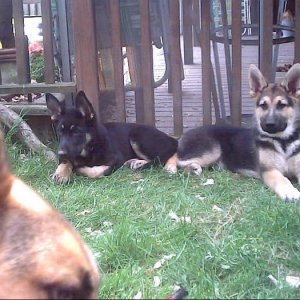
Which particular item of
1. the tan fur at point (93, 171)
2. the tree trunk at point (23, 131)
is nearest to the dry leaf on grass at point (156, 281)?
the tan fur at point (93, 171)

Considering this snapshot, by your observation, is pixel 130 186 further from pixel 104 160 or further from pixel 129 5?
pixel 129 5

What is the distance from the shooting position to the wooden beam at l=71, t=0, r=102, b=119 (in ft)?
20.3

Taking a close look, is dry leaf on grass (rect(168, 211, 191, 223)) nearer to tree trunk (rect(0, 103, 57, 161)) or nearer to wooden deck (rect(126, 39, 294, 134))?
tree trunk (rect(0, 103, 57, 161))

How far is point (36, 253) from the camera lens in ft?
5.85

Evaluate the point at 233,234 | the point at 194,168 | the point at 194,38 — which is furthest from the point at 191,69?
the point at 233,234

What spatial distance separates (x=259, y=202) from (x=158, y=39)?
8.46 feet

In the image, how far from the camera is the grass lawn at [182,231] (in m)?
3.24

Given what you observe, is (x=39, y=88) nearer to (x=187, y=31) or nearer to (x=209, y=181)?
(x=187, y=31)

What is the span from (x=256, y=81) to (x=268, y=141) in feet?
1.84

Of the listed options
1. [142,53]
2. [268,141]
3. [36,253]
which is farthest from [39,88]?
[36,253]

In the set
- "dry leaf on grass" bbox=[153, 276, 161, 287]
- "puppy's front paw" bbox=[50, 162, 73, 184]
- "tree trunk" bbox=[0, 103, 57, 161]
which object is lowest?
"dry leaf on grass" bbox=[153, 276, 161, 287]

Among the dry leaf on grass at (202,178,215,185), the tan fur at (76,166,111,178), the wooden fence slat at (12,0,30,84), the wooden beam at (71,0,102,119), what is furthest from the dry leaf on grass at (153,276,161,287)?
the wooden fence slat at (12,0,30,84)

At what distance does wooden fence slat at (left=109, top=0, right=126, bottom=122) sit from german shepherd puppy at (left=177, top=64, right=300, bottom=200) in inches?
40.4

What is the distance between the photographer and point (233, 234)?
389 cm
